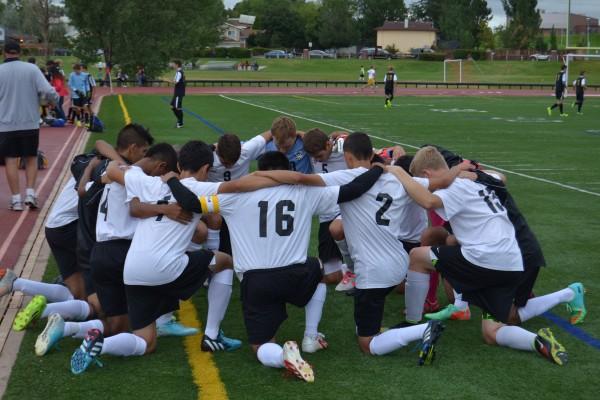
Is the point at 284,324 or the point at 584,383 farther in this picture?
the point at 284,324

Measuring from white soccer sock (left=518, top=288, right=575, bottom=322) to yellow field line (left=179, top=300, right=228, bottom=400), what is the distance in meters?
2.36

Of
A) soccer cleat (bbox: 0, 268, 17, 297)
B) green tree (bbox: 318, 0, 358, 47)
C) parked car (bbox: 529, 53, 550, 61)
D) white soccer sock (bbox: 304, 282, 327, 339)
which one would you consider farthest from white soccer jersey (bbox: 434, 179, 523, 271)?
green tree (bbox: 318, 0, 358, 47)

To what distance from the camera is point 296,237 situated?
215 inches

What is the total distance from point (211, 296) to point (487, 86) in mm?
52545

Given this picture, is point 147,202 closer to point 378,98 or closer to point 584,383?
point 584,383

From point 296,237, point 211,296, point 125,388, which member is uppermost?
point 296,237

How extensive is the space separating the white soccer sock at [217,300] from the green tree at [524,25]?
10649cm

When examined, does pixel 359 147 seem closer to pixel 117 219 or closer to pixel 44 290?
pixel 117 219

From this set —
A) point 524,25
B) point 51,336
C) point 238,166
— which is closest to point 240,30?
point 524,25

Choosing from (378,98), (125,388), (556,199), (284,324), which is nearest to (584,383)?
(284,324)

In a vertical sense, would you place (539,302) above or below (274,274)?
below

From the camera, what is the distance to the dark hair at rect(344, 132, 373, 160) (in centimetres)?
580

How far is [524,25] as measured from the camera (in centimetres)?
10788

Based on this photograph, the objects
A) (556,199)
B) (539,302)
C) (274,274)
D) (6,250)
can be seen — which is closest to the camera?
(274,274)
